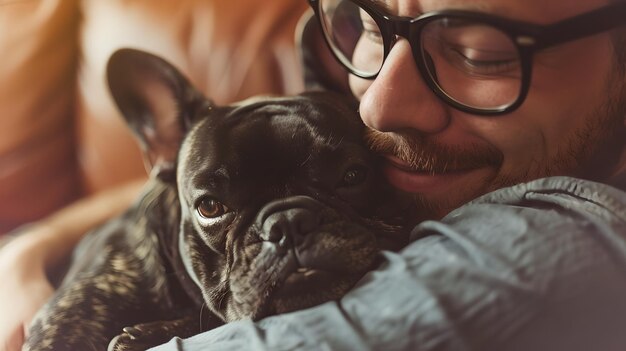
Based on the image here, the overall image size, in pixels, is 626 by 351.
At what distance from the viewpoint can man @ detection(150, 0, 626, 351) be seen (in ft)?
1.61

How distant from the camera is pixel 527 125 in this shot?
65 cm

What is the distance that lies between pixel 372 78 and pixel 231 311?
0.31 m

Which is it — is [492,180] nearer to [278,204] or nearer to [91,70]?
[278,204]

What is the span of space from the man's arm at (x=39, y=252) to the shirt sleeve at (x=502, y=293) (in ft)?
1.21

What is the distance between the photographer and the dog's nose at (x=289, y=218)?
0.65 meters

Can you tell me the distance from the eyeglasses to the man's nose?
1 centimetres

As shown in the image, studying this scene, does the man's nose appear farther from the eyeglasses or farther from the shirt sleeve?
the shirt sleeve

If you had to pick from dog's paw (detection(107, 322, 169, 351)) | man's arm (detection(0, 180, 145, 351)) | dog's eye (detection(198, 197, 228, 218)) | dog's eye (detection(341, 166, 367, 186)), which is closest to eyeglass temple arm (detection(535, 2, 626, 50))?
dog's eye (detection(341, 166, 367, 186))

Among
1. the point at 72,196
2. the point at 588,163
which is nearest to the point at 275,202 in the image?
the point at 588,163

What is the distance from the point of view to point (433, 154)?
0.70 m

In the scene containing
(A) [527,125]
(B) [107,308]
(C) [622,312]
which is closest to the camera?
(C) [622,312]

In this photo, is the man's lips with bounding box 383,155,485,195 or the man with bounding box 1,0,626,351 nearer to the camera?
the man with bounding box 1,0,626,351

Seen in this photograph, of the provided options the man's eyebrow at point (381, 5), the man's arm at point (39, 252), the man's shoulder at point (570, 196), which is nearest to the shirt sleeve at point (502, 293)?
the man's shoulder at point (570, 196)

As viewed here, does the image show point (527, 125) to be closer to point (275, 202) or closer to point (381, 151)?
point (381, 151)
